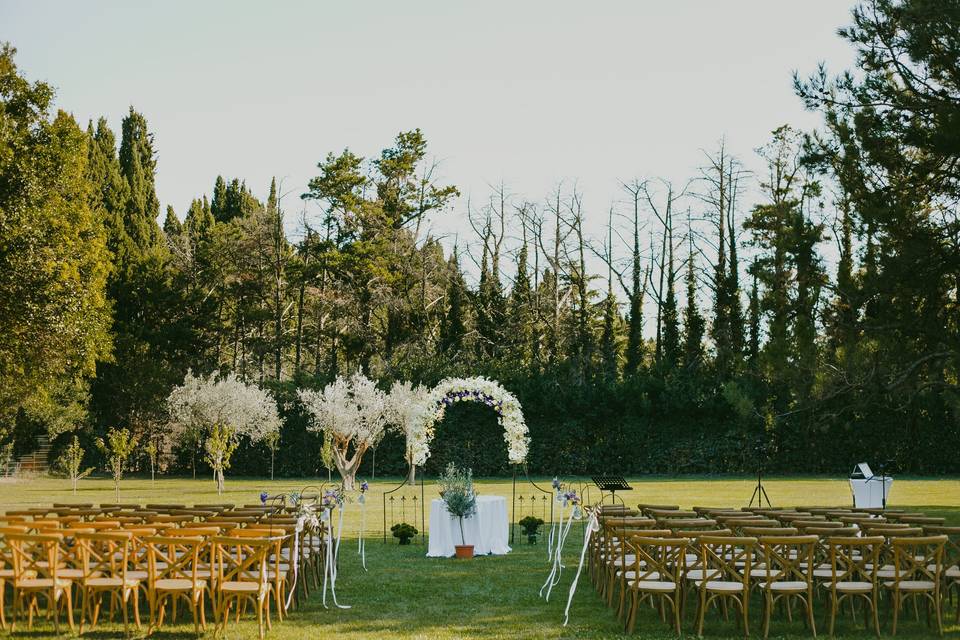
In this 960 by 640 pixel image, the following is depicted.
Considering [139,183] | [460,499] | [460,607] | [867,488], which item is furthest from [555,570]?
[139,183]

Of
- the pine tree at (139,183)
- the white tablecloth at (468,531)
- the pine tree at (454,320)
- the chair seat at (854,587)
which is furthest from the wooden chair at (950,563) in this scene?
the pine tree at (139,183)

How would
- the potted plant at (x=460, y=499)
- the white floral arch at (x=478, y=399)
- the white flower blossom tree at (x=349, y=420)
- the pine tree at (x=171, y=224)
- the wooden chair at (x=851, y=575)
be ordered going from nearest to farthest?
1. the wooden chair at (x=851, y=575)
2. the potted plant at (x=460, y=499)
3. the white floral arch at (x=478, y=399)
4. the white flower blossom tree at (x=349, y=420)
5. the pine tree at (x=171, y=224)

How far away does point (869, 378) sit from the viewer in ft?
50.6

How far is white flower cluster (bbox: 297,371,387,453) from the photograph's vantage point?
29.0 m

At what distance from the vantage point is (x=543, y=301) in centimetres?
4616

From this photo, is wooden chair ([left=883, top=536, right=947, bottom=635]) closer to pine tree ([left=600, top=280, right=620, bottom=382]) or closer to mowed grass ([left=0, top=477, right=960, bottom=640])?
mowed grass ([left=0, top=477, right=960, bottom=640])

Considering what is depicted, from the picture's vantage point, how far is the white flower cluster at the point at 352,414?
29.0 m

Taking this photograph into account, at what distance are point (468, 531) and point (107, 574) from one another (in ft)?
22.1

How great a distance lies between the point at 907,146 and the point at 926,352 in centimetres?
337

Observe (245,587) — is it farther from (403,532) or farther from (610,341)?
(610,341)

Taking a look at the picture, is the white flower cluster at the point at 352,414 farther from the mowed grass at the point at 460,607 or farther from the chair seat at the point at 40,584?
the chair seat at the point at 40,584

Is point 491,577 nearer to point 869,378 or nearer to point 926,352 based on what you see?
point 869,378

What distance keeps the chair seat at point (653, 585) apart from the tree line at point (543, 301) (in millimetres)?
7629

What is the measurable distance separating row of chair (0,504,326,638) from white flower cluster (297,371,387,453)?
1764 centimetres
